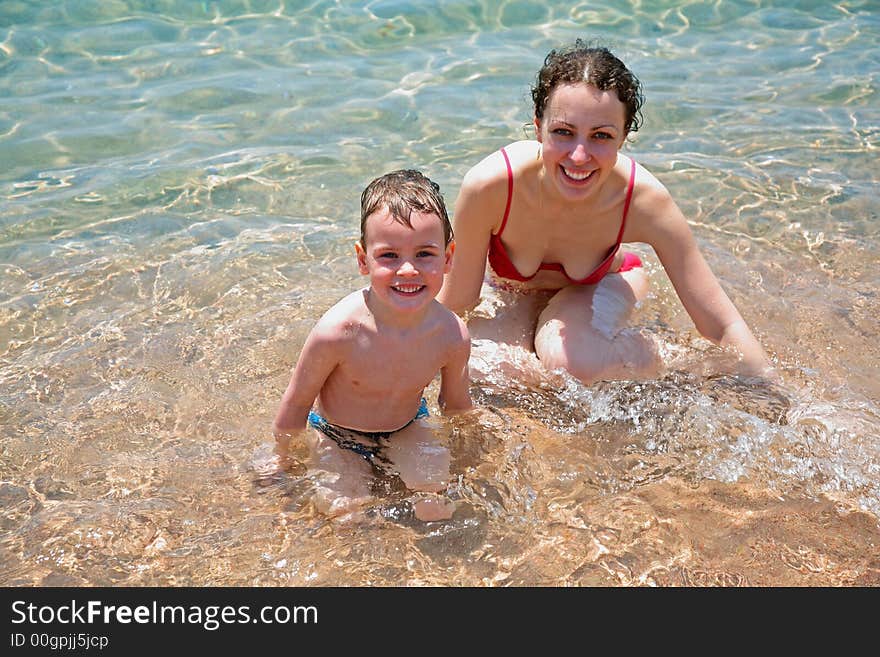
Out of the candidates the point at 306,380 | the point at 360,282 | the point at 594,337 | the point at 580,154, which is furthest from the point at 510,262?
the point at 306,380

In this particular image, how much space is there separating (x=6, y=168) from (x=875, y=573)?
5340 mm

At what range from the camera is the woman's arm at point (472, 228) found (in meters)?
3.94

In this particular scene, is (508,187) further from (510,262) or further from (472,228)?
(510,262)

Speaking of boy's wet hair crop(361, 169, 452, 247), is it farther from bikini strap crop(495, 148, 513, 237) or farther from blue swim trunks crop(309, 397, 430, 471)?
bikini strap crop(495, 148, 513, 237)

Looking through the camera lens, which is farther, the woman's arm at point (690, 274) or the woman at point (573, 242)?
the woman's arm at point (690, 274)

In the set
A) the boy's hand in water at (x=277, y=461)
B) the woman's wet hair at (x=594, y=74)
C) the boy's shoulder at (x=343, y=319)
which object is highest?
the woman's wet hair at (x=594, y=74)

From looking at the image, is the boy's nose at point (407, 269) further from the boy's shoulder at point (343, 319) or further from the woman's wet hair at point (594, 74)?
the woman's wet hair at point (594, 74)

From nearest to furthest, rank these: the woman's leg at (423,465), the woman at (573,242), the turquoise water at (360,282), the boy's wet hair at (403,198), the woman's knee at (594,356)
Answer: the boy's wet hair at (403,198)
the turquoise water at (360,282)
the woman's leg at (423,465)
the woman at (573,242)
the woman's knee at (594,356)

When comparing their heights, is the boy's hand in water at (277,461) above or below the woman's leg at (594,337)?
below

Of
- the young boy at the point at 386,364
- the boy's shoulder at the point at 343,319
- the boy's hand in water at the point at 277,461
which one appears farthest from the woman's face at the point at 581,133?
the boy's hand in water at the point at 277,461

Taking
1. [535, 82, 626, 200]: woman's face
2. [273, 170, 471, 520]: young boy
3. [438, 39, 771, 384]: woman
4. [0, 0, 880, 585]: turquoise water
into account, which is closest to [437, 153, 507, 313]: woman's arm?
[438, 39, 771, 384]: woman

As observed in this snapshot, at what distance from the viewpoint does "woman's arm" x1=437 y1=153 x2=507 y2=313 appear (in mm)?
3936

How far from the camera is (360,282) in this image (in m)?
4.96
